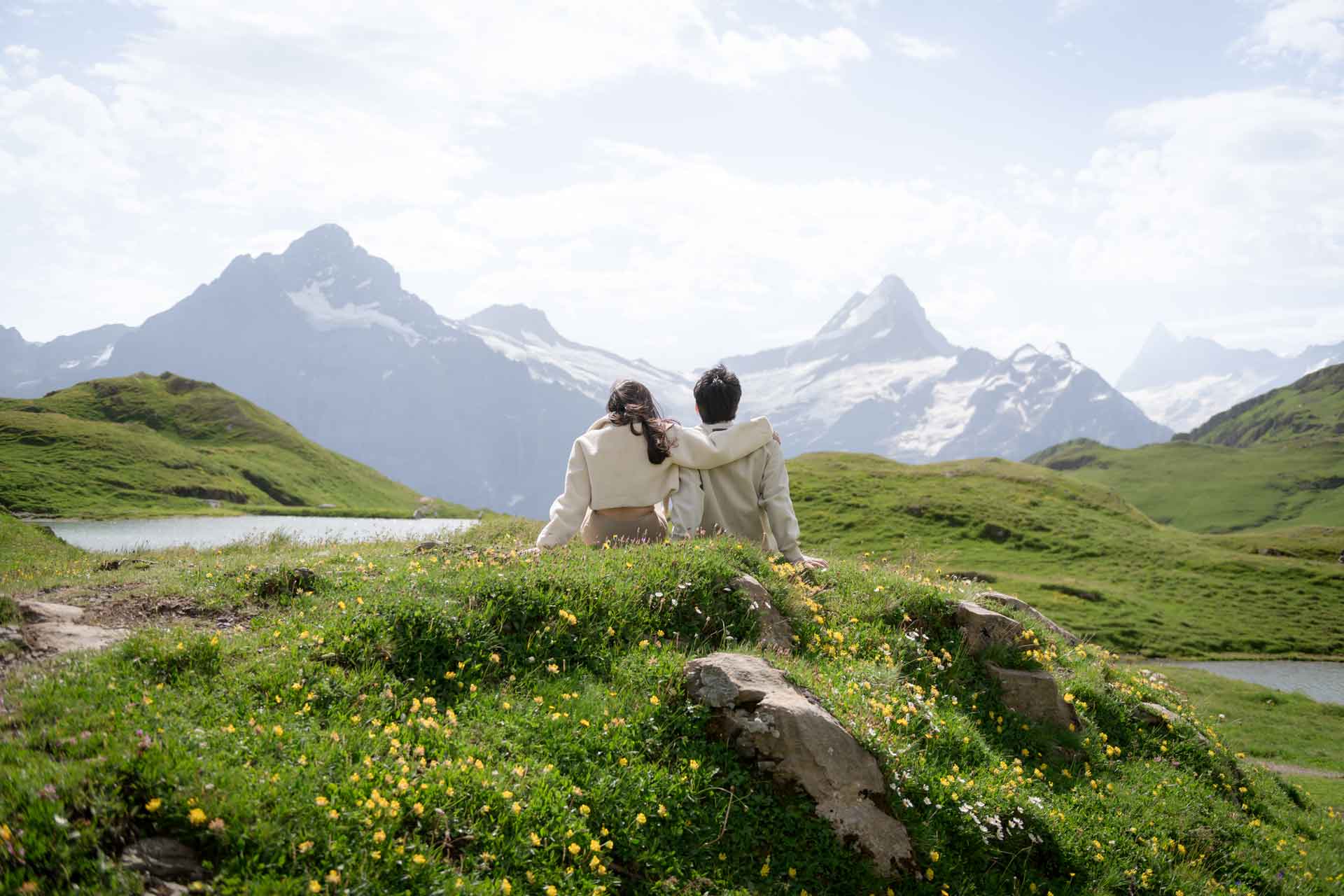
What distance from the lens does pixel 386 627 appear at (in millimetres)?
7867

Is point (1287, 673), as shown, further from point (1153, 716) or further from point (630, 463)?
point (630, 463)

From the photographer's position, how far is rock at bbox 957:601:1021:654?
450 inches

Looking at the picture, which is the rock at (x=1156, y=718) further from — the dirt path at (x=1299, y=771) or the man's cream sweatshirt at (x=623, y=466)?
the dirt path at (x=1299, y=771)

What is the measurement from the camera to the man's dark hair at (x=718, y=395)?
1162 cm

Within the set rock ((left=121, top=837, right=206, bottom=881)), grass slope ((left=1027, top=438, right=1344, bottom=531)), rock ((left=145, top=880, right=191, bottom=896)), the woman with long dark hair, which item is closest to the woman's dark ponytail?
the woman with long dark hair

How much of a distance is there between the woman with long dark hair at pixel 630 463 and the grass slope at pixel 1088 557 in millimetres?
29344

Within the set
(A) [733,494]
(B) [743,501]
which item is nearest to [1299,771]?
(B) [743,501]

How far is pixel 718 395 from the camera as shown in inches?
456

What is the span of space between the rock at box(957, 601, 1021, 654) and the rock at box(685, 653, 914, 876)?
475 centimetres

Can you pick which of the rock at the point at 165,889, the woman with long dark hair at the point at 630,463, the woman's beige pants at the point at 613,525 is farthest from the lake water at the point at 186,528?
the rock at the point at 165,889

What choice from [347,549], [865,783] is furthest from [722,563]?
[347,549]

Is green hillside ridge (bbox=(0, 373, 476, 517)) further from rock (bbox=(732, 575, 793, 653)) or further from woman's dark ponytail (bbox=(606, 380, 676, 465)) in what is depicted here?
rock (bbox=(732, 575, 793, 653))

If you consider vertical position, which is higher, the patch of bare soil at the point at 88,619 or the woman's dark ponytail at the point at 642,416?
the woman's dark ponytail at the point at 642,416

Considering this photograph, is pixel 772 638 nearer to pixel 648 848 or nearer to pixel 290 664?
pixel 648 848
